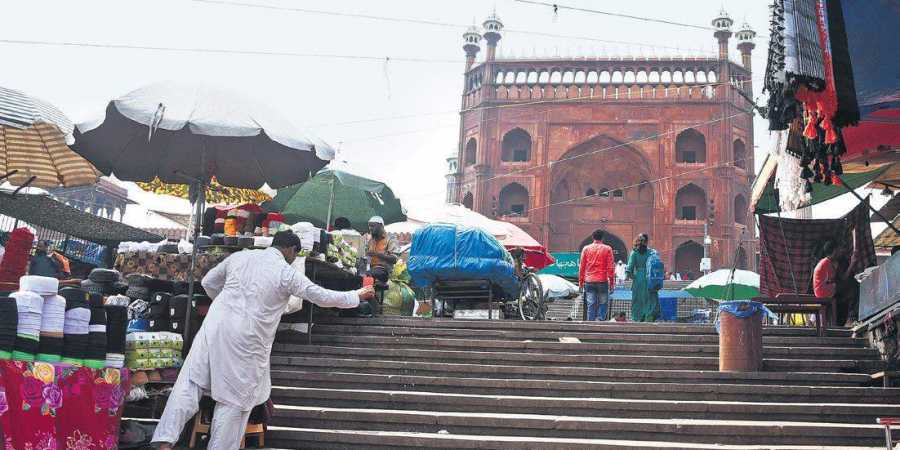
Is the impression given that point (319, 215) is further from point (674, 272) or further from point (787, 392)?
point (674, 272)

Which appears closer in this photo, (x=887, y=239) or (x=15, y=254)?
(x=15, y=254)

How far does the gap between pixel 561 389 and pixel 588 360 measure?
2.30 ft

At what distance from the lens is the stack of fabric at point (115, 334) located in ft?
14.9

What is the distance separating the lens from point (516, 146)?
3634 cm

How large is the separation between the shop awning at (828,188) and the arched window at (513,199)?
24.6 m

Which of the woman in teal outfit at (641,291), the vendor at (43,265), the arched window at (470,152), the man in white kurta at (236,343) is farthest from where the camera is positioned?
the arched window at (470,152)

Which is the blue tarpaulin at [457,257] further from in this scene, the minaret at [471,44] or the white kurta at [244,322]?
the minaret at [471,44]

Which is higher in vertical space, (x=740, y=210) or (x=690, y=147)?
(x=690, y=147)

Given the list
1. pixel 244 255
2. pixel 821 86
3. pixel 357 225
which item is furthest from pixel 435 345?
pixel 357 225

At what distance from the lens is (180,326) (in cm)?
588

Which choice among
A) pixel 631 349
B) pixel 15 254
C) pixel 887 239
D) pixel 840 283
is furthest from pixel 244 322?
pixel 887 239

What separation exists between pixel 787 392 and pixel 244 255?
3.96 m

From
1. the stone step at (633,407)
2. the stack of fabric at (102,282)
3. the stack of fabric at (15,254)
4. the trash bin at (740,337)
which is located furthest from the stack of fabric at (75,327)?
the trash bin at (740,337)

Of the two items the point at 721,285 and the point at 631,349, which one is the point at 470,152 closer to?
the point at 721,285
